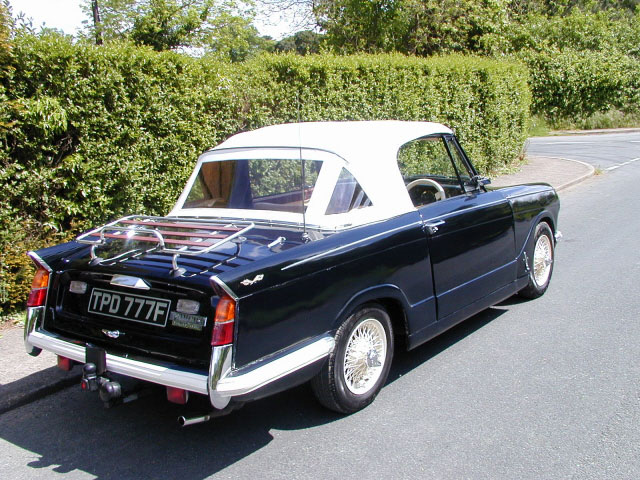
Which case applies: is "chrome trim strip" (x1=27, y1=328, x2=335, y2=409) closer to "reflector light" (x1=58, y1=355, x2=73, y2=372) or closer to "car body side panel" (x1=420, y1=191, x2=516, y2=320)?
"reflector light" (x1=58, y1=355, x2=73, y2=372)

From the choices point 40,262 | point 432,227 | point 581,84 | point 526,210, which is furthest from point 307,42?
point 40,262

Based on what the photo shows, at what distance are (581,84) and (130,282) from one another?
108 feet

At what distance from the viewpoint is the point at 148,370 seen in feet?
11.3

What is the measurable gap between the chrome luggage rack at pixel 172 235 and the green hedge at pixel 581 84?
30.5 metres

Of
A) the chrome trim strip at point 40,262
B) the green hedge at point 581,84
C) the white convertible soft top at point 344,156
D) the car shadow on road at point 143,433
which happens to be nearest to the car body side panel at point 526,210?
the white convertible soft top at point 344,156

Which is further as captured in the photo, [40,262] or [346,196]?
[346,196]

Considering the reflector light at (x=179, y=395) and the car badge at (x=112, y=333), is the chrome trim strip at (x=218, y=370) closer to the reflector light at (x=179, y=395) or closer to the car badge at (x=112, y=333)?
the reflector light at (x=179, y=395)

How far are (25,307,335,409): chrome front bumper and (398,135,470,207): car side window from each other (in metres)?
1.92

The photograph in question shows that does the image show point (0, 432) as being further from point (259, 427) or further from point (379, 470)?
point (379, 470)

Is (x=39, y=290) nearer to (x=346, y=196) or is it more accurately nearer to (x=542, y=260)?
(x=346, y=196)

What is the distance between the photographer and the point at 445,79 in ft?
44.6

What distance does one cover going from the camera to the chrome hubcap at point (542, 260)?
636cm

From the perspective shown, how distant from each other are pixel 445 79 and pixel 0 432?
11.6 meters

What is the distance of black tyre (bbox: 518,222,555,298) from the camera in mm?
6258
